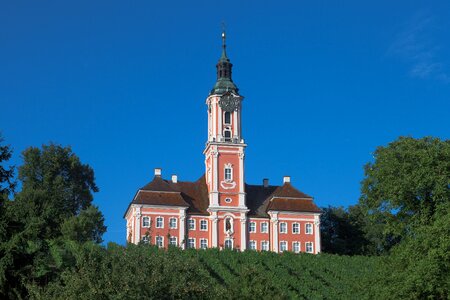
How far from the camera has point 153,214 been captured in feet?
279

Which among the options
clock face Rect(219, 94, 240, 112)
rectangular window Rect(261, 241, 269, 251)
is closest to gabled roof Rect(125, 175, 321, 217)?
rectangular window Rect(261, 241, 269, 251)

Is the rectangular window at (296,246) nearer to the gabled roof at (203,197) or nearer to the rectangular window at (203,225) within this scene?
the gabled roof at (203,197)

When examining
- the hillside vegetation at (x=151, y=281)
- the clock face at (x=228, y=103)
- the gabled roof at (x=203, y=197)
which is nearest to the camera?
the hillside vegetation at (x=151, y=281)

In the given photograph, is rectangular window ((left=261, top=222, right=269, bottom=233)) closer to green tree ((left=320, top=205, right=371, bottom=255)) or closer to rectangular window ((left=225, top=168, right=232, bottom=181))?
rectangular window ((left=225, top=168, right=232, bottom=181))

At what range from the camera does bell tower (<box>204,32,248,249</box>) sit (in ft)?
286

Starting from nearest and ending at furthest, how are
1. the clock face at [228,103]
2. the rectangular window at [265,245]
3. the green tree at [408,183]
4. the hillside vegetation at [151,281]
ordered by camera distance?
1. the hillside vegetation at [151,281]
2. the green tree at [408,183]
3. the rectangular window at [265,245]
4. the clock face at [228,103]

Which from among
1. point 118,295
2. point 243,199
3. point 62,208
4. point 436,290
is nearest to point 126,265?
point 118,295

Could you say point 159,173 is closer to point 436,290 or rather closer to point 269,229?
point 269,229

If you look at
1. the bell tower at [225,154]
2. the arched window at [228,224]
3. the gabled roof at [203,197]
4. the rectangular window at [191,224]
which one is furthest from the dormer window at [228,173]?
the rectangular window at [191,224]

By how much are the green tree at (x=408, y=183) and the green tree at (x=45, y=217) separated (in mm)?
20902

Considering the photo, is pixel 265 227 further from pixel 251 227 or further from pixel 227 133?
pixel 227 133

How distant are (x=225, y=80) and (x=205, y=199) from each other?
1332 centimetres

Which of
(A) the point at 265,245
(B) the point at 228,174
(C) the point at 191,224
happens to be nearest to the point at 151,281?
(C) the point at 191,224

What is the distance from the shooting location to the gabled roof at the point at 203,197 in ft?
282
